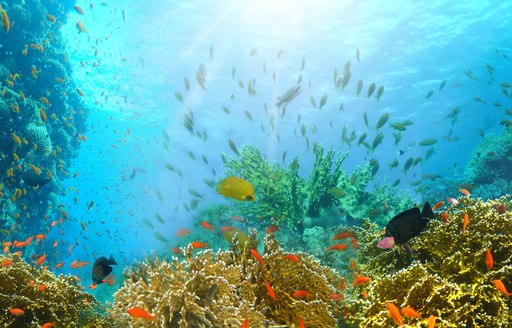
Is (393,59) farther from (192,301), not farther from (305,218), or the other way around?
(192,301)

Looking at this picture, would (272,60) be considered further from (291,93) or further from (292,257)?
(292,257)

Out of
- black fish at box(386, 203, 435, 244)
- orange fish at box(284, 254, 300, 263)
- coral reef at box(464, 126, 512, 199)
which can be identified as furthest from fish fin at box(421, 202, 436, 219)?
coral reef at box(464, 126, 512, 199)

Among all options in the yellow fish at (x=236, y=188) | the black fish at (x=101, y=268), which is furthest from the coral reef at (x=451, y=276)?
the black fish at (x=101, y=268)

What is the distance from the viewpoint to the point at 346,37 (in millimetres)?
25641

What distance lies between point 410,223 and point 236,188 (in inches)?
106

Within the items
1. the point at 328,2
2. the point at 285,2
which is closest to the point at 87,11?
the point at 285,2

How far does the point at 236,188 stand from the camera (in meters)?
5.18

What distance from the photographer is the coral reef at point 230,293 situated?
3.33 m

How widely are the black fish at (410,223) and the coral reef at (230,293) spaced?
1.15 meters

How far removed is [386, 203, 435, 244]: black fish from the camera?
10.9 ft

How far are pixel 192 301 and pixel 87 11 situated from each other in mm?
27774

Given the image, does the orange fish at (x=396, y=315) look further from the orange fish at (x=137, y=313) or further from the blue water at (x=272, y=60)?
the blue water at (x=272, y=60)

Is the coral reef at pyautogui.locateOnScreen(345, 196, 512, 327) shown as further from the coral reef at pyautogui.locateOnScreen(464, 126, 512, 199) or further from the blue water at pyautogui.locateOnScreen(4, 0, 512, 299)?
the coral reef at pyautogui.locateOnScreen(464, 126, 512, 199)

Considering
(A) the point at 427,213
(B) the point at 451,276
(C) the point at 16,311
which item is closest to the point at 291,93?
(A) the point at 427,213
